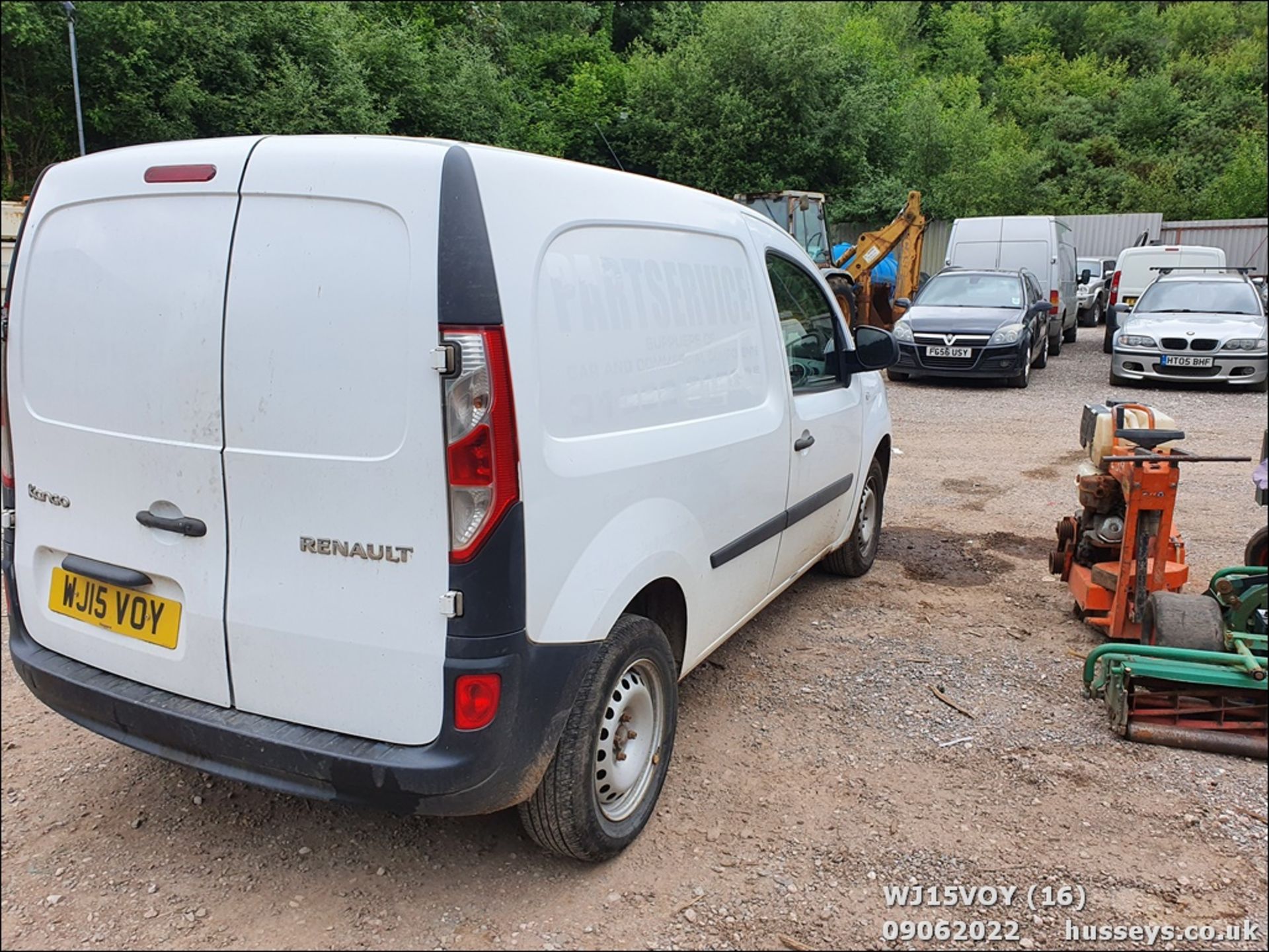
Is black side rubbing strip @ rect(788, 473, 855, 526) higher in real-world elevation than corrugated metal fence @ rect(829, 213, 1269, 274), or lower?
lower

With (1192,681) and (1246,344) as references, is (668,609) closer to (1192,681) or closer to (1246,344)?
(1192,681)

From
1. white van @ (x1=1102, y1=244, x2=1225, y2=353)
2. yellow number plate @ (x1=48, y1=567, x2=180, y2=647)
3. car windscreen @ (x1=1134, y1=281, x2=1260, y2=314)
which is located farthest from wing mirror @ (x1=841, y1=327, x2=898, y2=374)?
white van @ (x1=1102, y1=244, x2=1225, y2=353)

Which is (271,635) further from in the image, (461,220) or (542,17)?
(542,17)

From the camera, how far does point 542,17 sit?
34125 mm

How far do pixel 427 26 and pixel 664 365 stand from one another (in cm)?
2769

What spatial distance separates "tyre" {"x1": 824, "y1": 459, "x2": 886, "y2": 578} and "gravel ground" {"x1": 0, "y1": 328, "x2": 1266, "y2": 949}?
829 millimetres

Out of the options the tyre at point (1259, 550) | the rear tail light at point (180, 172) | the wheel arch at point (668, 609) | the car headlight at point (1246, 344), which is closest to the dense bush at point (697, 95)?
the car headlight at point (1246, 344)

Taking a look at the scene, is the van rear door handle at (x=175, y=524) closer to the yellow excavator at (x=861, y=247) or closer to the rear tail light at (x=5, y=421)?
the rear tail light at (x=5, y=421)

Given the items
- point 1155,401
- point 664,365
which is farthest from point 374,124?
point 664,365

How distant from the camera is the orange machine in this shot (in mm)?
3967

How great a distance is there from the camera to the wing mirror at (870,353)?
434 cm

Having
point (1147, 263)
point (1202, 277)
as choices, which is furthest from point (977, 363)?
point (1147, 263)

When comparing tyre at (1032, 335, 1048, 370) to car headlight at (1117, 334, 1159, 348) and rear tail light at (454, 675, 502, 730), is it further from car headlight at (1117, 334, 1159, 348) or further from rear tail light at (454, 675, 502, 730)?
rear tail light at (454, 675, 502, 730)

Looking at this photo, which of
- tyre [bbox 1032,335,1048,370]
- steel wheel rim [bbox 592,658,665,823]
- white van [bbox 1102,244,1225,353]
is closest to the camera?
steel wheel rim [bbox 592,658,665,823]
